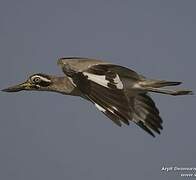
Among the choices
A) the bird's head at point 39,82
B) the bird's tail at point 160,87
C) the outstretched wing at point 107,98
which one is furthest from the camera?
the bird's head at point 39,82

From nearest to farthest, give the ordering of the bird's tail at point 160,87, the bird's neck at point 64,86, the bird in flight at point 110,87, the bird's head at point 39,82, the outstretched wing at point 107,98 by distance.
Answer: the outstretched wing at point 107,98 → the bird in flight at point 110,87 → the bird's tail at point 160,87 → the bird's neck at point 64,86 → the bird's head at point 39,82

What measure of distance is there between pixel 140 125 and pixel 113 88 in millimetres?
2608

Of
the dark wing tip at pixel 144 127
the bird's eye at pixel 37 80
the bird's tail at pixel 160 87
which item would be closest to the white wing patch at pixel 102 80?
the bird's tail at pixel 160 87

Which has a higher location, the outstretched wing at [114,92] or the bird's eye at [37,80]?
the bird's eye at [37,80]

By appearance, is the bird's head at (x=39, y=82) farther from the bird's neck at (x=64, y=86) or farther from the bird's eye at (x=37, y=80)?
the bird's neck at (x=64, y=86)

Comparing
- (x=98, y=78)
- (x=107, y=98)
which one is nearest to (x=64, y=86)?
(x=98, y=78)

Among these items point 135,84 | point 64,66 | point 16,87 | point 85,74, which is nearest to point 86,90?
point 85,74

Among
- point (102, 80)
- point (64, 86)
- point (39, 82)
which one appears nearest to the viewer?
point (102, 80)

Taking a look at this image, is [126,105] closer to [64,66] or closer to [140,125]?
[64,66]

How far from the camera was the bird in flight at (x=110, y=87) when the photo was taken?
31.5 ft

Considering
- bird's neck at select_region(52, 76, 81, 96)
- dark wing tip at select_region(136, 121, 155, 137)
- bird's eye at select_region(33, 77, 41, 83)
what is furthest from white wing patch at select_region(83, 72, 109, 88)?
bird's eye at select_region(33, 77, 41, 83)

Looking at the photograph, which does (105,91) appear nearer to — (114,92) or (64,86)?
(114,92)

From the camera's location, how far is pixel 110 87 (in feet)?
32.0

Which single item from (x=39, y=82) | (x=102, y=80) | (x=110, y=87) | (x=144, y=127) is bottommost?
(x=144, y=127)
